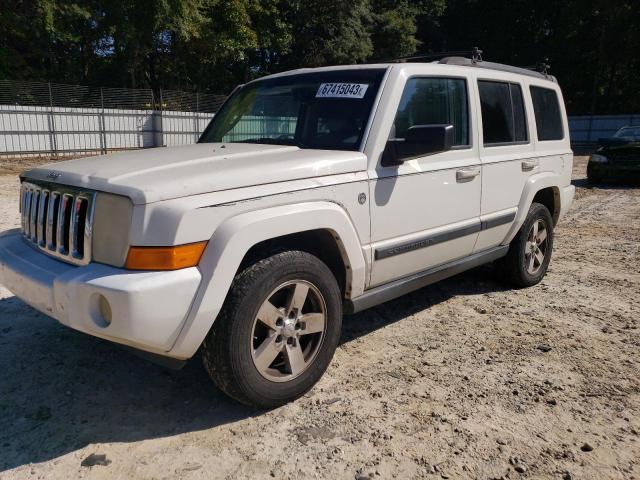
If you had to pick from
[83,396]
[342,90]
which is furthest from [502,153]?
[83,396]

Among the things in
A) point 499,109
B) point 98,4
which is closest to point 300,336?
point 499,109

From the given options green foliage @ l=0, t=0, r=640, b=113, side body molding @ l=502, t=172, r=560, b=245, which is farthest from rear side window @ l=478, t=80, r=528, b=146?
green foliage @ l=0, t=0, r=640, b=113

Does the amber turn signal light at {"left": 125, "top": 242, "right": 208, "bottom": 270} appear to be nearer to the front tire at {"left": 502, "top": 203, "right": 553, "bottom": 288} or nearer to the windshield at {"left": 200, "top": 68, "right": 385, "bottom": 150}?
the windshield at {"left": 200, "top": 68, "right": 385, "bottom": 150}

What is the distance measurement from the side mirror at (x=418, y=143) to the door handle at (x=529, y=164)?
64.3 inches

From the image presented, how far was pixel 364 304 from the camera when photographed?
10.8 ft

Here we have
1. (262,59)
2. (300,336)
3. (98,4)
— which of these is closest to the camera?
(300,336)

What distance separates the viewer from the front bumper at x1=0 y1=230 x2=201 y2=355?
2283mm

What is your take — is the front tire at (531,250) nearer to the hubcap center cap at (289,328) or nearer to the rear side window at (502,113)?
the rear side window at (502,113)

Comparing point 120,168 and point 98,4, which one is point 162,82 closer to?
point 98,4

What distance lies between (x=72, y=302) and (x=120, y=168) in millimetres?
727

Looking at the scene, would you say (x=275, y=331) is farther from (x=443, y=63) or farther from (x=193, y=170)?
(x=443, y=63)

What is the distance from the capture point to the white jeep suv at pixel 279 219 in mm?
2391

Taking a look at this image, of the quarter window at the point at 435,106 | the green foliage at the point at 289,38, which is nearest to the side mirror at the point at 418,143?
the quarter window at the point at 435,106

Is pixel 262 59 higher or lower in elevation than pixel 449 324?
higher
